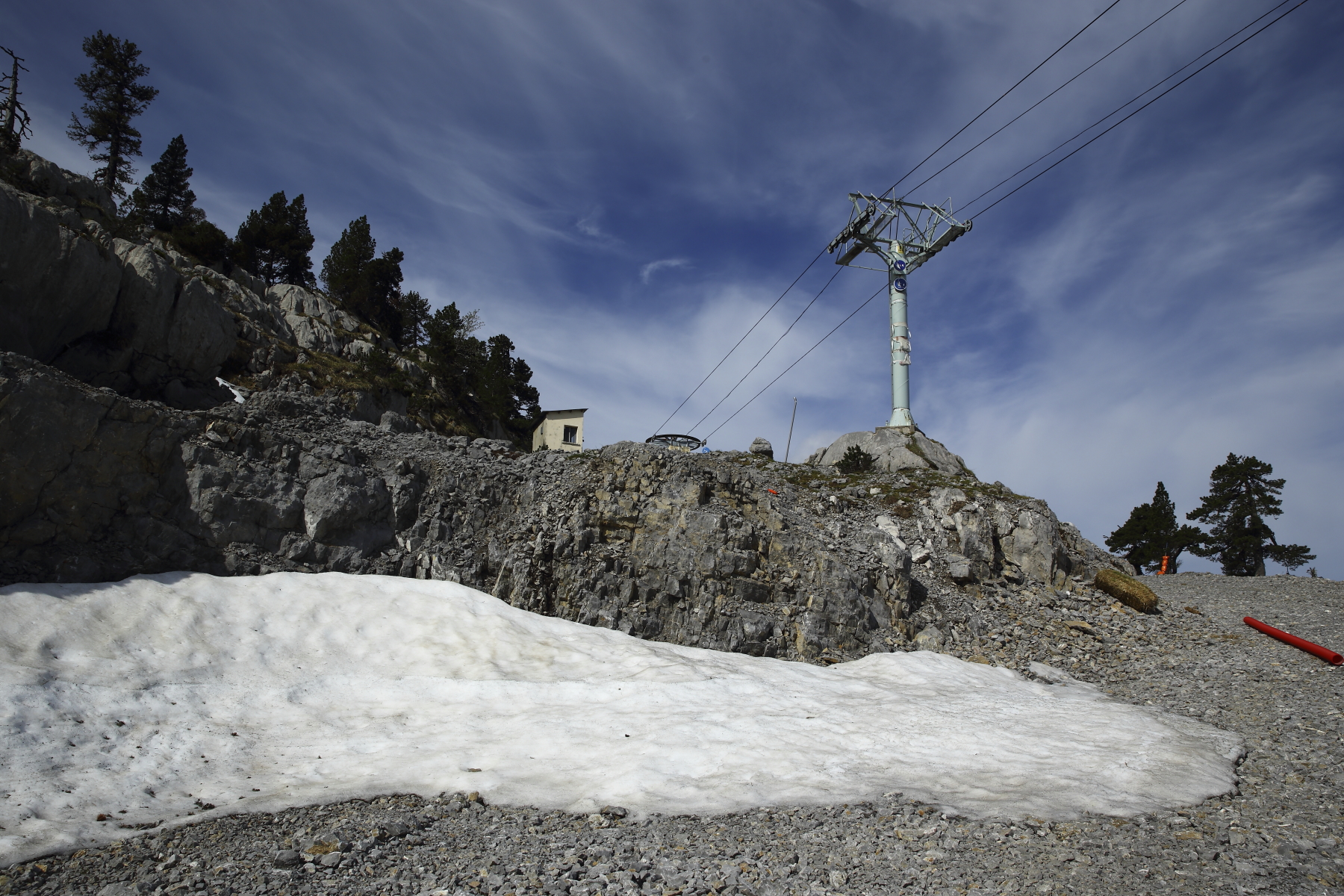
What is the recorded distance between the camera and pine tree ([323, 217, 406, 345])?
56594 mm

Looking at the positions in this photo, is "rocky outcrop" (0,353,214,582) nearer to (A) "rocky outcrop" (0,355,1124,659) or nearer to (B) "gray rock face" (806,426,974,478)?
(A) "rocky outcrop" (0,355,1124,659)

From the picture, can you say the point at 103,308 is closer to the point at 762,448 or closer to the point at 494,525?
the point at 494,525

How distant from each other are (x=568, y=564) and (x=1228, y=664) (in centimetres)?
1676

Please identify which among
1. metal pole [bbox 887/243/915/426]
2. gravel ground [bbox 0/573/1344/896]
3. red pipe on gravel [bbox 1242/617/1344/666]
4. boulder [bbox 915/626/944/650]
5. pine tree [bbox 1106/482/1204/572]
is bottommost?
gravel ground [bbox 0/573/1344/896]

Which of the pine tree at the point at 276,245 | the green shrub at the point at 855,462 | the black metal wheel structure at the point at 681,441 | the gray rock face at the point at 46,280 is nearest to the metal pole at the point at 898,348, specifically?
the green shrub at the point at 855,462

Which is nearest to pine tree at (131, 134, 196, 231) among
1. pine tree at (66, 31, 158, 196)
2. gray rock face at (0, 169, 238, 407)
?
pine tree at (66, 31, 158, 196)

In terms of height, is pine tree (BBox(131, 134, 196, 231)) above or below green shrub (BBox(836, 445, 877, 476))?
above

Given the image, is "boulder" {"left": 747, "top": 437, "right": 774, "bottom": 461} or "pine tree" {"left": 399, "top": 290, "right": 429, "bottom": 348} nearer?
"boulder" {"left": 747, "top": 437, "right": 774, "bottom": 461}

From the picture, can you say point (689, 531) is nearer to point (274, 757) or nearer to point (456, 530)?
point (456, 530)

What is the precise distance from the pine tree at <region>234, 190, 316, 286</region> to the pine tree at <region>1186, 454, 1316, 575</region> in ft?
226

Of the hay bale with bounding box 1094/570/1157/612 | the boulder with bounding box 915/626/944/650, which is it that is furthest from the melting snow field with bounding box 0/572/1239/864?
the hay bale with bounding box 1094/570/1157/612

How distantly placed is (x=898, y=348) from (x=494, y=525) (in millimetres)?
29514

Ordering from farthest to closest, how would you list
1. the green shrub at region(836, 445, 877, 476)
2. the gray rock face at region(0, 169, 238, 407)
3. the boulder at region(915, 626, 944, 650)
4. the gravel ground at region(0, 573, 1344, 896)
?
the green shrub at region(836, 445, 877, 476)
the gray rock face at region(0, 169, 238, 407)
the boulder at region(915, 626, 944, 650)
the gravel ground at region(0, 573, 1344, 896)

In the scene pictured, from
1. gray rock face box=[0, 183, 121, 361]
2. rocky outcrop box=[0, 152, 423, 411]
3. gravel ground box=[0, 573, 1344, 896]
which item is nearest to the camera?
gravel ground box=[0, 573, 1344, 896]
